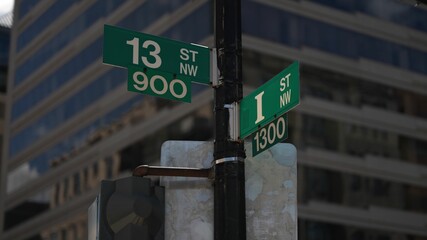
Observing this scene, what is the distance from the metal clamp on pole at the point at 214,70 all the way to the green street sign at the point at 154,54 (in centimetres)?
5

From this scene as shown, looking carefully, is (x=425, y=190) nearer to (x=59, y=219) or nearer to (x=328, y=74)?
(x=328, y=74)

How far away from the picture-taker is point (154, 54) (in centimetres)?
595

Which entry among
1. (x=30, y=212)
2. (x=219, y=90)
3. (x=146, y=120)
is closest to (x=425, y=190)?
(x=146, y=120)

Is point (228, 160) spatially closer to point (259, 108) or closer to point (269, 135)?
point (269, 135)

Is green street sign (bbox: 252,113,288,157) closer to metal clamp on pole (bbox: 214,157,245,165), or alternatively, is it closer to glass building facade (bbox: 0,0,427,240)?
metal clamp on pole (bbox: 214,157,245,165)

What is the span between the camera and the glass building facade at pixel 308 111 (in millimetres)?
41438

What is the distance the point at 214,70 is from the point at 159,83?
40 centimetres

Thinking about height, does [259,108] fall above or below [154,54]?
below

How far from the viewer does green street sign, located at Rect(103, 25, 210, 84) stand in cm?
585

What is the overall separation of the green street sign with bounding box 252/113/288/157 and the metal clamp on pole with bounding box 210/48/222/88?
471 mm

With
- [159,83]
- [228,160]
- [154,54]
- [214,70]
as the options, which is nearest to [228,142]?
[228,160]

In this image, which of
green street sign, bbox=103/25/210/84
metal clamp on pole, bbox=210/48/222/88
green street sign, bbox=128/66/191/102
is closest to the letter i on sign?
metal clamp on pole, bbox=210/48/222/88

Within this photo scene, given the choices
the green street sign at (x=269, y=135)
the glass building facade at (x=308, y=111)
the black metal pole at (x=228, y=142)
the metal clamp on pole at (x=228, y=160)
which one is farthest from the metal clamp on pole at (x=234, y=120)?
the glass building facade at (x=308, y=111)

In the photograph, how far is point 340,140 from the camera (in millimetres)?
43000
